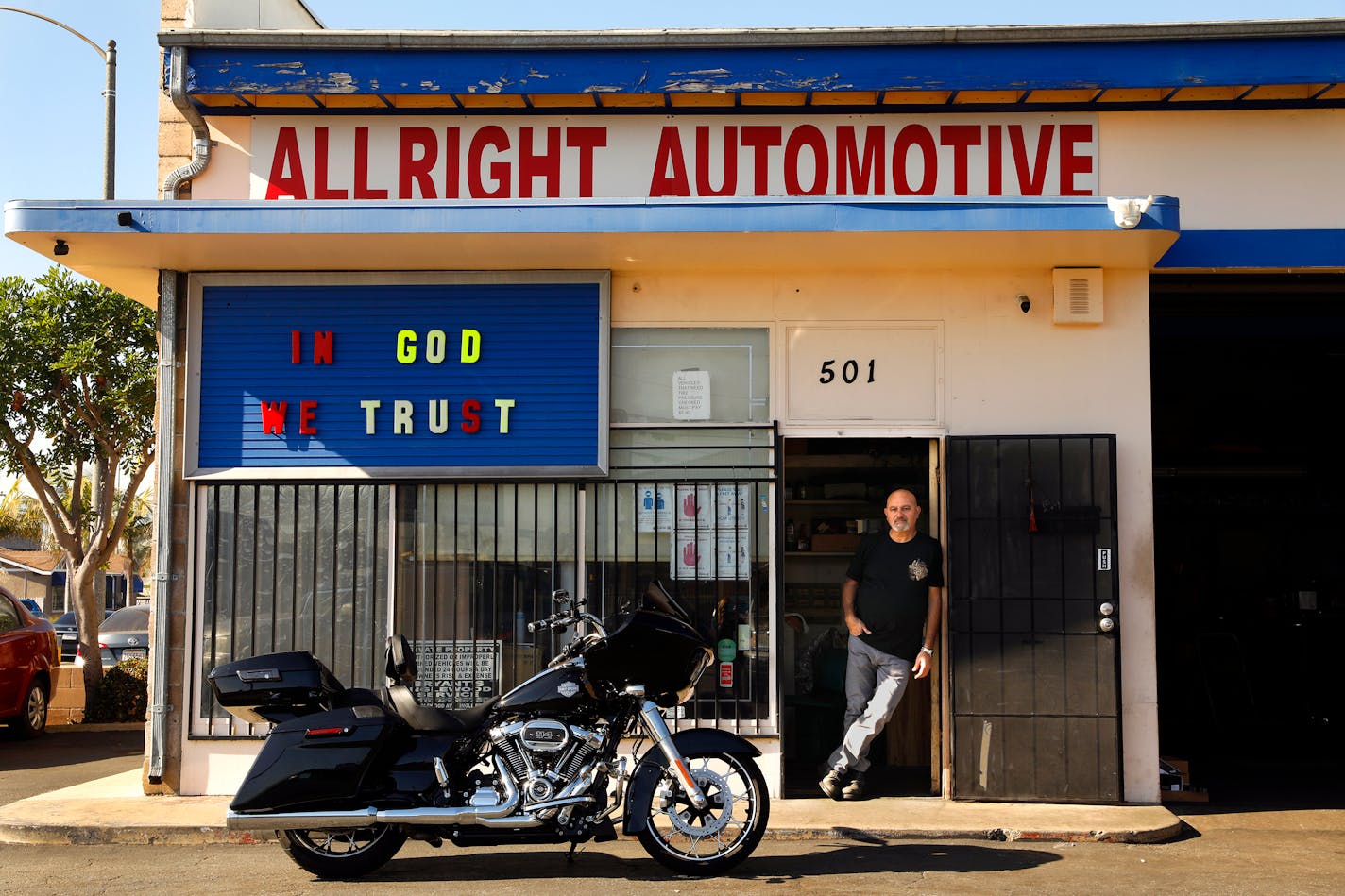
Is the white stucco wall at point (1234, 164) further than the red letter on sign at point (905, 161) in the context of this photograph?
No

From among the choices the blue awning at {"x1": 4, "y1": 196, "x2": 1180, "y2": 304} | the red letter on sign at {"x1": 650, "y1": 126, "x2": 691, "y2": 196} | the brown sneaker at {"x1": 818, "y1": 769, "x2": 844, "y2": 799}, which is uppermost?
the red letter on sign at {"x1": 650, "y1": 126, "x2": 691, "y2": 196}

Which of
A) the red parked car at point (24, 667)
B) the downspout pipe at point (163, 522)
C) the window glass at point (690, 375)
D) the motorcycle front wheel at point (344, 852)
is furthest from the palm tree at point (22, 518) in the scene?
the motorcycle front wheel at point (344, 852)

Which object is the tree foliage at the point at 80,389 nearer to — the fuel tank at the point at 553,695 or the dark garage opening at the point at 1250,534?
the fuel tank at the point at 553,695

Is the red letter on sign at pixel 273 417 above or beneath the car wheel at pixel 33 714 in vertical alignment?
above

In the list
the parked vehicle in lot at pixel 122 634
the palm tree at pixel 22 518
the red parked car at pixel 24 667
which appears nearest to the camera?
the red parked car at pixel 24 667

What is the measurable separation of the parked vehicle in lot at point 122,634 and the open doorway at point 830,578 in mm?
10327

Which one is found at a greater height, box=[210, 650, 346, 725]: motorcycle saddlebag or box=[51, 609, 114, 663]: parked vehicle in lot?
box=[210, 650, 346, 725]: motorcycle saddlebag

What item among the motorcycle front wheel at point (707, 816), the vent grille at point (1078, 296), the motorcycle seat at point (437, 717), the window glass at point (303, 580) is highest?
the vent grille at point (1078, 296)

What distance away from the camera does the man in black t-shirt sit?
8.35 m

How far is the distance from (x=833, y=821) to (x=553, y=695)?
2.19 metres

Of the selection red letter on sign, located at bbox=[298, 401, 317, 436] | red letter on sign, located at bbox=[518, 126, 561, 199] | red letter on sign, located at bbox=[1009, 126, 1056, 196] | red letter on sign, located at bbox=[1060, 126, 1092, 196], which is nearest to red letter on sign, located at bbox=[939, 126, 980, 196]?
red letter on sign, located at bbox=[1009, 126, 1056, 196]

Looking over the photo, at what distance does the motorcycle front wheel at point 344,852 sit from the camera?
6508 millimetres

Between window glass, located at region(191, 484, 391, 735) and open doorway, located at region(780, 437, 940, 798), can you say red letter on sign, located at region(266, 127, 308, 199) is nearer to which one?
window glass, located at region(191, 484, 391, 735)

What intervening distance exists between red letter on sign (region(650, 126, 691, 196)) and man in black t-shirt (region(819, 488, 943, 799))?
2453mm
